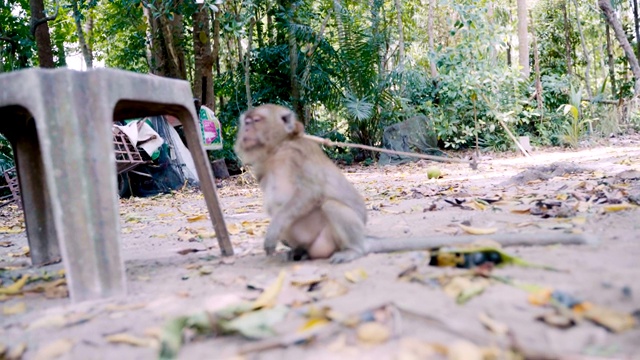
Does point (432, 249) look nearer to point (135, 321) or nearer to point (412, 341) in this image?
point (412, 341)

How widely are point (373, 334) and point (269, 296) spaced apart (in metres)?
0.70

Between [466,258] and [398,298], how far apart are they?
1.89 ft

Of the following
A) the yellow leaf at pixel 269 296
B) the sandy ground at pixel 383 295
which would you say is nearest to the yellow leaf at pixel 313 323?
the sandy ground at pixel 383 295

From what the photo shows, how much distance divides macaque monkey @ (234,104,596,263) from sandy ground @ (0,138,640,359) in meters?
0.16

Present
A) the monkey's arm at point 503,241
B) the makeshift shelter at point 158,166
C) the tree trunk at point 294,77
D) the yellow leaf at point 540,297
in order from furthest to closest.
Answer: the tree trunk at point 294,77 → the makeshift shelter at point 158,166 → the monkey's arm at point 503,241 → the yellow leaf at point 540,297

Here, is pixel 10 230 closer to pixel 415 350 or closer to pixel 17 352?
pixel 17 352

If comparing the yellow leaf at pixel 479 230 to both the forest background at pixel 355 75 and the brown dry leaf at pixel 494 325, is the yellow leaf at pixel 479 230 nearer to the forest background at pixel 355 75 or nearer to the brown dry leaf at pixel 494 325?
the brown dry leaf at pixel 494 325

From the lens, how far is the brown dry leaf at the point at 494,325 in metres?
1.72

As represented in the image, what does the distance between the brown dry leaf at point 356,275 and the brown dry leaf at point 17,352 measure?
141cm

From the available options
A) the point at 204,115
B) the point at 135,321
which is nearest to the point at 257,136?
the point at 135,321

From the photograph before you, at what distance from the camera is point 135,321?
7.21ft

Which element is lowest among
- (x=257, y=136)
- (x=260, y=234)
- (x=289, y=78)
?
(x=260, y=234)

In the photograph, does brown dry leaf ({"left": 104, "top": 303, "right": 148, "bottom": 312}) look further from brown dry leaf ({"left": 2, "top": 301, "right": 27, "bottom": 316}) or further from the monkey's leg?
the monkey's leg

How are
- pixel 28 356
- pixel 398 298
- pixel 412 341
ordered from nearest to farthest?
1. pixel 412 341
2. pixel 28 356
3. pixel 398 298
